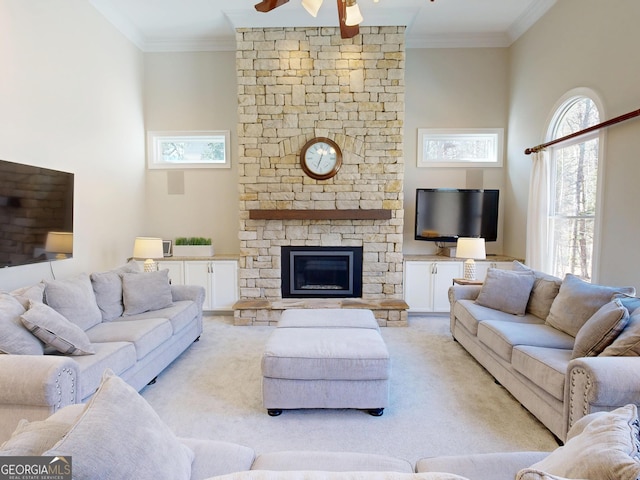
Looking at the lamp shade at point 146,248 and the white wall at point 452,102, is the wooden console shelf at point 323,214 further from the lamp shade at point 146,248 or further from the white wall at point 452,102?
the lamp shade at point 146,248

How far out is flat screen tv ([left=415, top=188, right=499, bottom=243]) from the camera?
194 inches

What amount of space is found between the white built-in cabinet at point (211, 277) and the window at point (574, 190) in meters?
4.03

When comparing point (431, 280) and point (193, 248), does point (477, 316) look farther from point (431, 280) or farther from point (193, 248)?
point (193, 248)

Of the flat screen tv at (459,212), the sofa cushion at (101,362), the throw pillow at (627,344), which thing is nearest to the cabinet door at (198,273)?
the sofa cushion at (101,362)

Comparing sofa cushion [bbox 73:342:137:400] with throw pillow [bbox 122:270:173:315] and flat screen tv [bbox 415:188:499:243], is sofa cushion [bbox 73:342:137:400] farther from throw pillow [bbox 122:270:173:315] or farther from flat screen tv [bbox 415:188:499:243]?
flat screen tv [bbox 415:188:499:243]

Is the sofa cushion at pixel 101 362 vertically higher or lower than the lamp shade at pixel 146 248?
lower

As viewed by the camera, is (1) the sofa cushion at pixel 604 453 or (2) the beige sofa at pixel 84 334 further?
(2) the beige sofa at pixel 84 334

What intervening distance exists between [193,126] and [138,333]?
11.7ft

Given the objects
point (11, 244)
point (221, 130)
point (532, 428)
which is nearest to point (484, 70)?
point (221, 130)

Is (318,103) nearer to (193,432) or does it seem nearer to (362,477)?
(193,432)

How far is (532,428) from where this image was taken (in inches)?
92.2

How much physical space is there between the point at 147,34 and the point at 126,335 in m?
4.42

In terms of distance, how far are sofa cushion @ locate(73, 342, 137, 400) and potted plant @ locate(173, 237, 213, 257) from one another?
2.45m

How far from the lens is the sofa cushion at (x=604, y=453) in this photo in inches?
31.8
